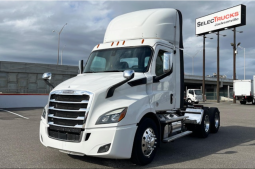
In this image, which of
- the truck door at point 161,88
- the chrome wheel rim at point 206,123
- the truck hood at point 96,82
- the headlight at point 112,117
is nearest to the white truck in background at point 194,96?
the chrome wheel rim at point 206,123

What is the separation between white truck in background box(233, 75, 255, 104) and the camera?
31766mm

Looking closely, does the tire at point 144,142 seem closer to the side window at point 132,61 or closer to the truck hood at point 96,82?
the truck hood at point 96,82

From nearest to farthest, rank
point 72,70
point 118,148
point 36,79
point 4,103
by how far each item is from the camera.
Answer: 1. point 118,148
2. point 4,103
3. point 36,79
4. point 72,70

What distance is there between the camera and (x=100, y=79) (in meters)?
5.60

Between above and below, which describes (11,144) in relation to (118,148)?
below

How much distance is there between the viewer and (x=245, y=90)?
32.2m

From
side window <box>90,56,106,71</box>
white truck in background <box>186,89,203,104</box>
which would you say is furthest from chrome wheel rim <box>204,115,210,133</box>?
white truck in background <box>186,89,203,104</box>

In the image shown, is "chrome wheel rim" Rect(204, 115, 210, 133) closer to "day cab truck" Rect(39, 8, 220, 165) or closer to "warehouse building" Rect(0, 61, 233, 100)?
"day cab truck" Rect(39, 8, 220, 165)

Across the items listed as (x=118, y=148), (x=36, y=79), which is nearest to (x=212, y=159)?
(x=118, y=148)

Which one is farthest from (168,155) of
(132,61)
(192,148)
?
(132,61)

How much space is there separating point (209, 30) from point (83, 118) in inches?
1692

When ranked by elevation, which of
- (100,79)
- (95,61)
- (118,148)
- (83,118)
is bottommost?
(118,148)

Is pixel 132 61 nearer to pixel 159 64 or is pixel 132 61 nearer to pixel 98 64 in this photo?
pixel 159 64

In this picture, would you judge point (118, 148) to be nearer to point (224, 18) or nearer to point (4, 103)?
point (4, 103)
